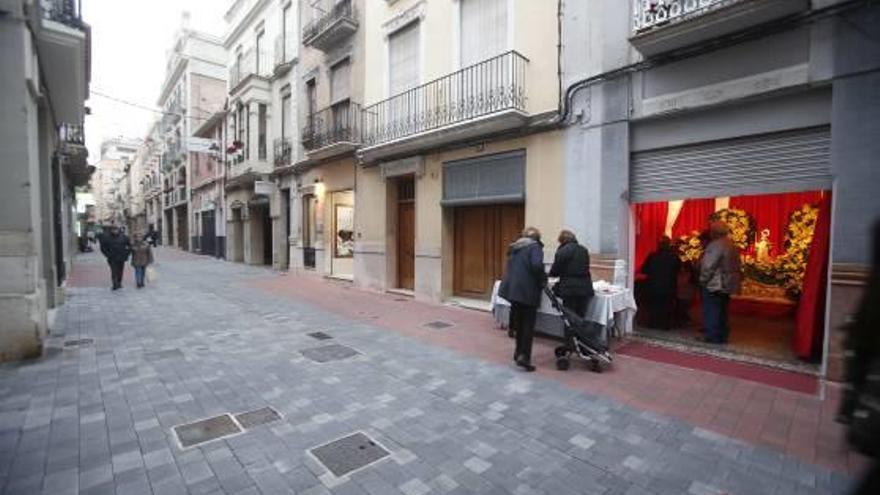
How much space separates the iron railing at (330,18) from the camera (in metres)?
12.4

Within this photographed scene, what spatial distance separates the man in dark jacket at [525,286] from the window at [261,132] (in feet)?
51.5

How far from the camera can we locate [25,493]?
282 cm

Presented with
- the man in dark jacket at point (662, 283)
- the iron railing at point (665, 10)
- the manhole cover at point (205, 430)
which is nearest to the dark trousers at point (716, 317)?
the man in dark jacket at point (662, 283)

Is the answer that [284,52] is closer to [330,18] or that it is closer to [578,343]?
[330,18]

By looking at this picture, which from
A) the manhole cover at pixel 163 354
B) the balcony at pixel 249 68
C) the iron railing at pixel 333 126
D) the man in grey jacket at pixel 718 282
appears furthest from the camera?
the balcony at pixel 249 68

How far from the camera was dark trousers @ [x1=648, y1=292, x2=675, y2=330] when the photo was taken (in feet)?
24.9

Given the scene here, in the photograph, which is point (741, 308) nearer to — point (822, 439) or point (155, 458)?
point (822, 439)

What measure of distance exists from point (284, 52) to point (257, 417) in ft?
52.4

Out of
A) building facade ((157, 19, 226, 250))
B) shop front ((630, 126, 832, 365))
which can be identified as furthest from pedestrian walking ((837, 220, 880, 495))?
building facade ((157, 19, 226, 250))

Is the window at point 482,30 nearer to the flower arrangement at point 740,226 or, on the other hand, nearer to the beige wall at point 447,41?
the beige wall at point 447,41

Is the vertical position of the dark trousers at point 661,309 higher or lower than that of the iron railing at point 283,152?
lower

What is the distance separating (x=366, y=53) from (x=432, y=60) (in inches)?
110

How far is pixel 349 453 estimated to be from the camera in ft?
11.2

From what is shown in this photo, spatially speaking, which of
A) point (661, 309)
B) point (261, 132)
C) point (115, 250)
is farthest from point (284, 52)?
point (661, 309)
